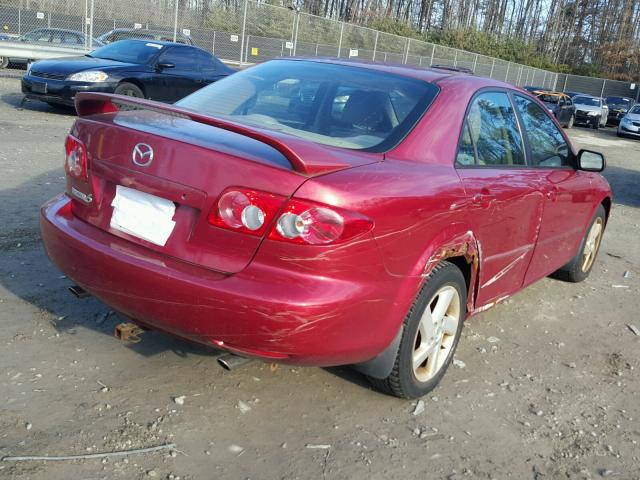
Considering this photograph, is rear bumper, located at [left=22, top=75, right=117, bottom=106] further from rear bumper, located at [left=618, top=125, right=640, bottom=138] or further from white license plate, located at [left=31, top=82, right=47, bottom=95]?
rear bumper, located at [left=618, top=125, right=640, bottom=138]

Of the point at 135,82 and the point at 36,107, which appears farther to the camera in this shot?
the point at 36,107

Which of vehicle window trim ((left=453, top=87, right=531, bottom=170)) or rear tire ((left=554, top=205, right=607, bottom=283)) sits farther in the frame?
rear tire ((left=554, top=205, right=607, bottom=283))

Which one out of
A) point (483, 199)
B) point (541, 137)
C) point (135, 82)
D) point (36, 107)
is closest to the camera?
point (483, 199)

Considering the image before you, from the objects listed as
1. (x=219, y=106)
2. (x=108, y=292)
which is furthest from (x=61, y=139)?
(x=108, y=292)

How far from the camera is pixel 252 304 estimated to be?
2.56 meters

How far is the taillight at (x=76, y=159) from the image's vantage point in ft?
10.2

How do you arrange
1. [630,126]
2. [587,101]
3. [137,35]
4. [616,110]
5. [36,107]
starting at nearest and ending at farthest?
[36,107], [137,35], [630,126], [587,101], [616,110]

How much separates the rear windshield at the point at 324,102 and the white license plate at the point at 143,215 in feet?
2.25

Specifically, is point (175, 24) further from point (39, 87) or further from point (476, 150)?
point (476, 150)

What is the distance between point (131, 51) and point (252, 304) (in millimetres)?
11066

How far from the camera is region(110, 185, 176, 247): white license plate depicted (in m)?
2.78

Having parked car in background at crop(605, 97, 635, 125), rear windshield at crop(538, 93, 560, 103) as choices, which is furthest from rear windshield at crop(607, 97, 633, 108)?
rear windshield at crop(538, 93, 560, 103)

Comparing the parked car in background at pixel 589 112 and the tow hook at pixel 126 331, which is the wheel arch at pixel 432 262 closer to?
the tow hook at pixel 126 331

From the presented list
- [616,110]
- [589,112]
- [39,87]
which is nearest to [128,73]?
[39,87]
